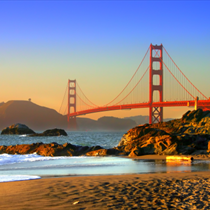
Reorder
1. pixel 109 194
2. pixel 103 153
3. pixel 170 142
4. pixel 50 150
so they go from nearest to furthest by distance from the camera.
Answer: pixel 109 194, pixel 170 142, pixel 103 153, pixel 50 150

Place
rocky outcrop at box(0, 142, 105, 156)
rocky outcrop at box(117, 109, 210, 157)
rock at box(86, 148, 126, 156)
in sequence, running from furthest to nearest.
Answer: rocky outcrop at box(0, 142, 105, 156) → rock at box(86, 148, 126, 156) → rocky outcrop at box(117, 109, 210, 157)

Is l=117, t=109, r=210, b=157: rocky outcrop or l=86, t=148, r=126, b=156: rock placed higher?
l=117, t=109, r=210, b=157: rocky outcrop

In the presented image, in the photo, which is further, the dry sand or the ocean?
the ocean

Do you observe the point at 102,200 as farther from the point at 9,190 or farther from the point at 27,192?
the point at 9,190

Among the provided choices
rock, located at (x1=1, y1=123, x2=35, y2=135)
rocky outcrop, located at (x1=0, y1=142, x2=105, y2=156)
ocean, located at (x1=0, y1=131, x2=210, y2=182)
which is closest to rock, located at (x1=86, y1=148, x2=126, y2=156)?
rocky outcrop, located at (x1=0, y1=142, x2=105, y2=156)

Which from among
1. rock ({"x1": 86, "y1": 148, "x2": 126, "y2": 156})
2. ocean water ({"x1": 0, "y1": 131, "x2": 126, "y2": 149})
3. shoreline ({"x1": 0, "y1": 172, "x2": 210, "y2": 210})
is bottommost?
ocean water ({"x1": 0, "y1": 131, "x2": 126, "y2": 149})

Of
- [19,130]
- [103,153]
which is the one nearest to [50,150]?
[103,153]

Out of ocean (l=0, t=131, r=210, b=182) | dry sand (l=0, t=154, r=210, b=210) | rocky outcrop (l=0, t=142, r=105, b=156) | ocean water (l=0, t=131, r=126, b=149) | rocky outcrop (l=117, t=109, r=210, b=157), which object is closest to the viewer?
dry sand (l=0, t=154, r=210, b=210)

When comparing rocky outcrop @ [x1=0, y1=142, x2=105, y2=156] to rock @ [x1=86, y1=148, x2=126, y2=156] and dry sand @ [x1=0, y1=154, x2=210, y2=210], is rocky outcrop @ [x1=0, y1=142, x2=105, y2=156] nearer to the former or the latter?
rock @ [x1=86, y1=148, x2=126, y2=156]

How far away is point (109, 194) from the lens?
18.8 feet

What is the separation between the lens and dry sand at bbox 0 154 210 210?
494 centimetres

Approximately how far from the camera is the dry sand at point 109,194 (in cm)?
494

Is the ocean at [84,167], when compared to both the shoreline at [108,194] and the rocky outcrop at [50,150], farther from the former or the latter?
the shoreline at [108,194]

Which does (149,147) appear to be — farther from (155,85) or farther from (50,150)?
(155,85)
